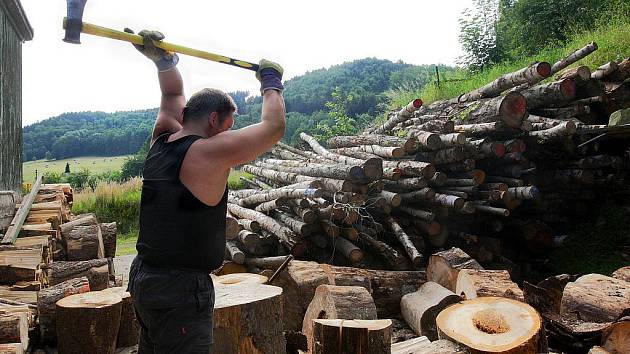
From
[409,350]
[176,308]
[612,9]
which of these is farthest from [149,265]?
[612,9]

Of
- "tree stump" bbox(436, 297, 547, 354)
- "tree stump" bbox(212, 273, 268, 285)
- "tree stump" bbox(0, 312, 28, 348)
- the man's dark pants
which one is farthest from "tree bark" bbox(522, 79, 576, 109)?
"tree stump" bbox(0, 312, 28, 348)

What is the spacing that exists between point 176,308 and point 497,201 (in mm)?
5763

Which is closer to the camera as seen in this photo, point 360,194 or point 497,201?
point 360,194

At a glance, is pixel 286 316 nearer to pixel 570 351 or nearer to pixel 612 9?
pixel 570 351

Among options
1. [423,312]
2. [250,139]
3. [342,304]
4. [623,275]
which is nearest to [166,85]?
[250,139]

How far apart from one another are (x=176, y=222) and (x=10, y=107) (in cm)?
648

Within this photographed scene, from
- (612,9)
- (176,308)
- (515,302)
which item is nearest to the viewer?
(176,308)

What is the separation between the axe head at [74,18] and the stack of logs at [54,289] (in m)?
2.05

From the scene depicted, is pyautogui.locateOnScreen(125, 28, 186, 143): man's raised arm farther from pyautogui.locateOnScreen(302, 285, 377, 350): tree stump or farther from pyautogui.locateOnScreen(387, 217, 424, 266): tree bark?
pyautogui.locateOnScreen(387, 217, 424, 266): tree bark

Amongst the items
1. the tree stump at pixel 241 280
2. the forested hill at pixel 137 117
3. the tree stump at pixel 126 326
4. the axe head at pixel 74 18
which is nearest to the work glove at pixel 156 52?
the axe head at pixel 74 18

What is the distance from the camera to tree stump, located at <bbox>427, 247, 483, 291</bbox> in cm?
505

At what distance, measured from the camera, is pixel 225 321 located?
3346 mm

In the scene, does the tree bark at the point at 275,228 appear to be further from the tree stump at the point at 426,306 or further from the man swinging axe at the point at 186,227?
the man swinging axe at the point at 186,227

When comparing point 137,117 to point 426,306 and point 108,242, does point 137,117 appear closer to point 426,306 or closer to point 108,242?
point 108,242
